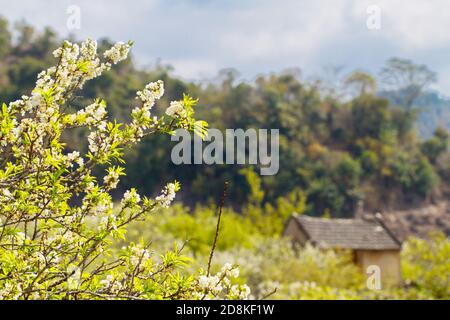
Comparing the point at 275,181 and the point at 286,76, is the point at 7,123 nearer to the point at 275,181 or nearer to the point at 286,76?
the point at 275,181

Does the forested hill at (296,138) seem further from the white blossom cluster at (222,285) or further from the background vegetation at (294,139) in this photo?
the white blossom cluster at (222,285)

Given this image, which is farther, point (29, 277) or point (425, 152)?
point (425, 152)

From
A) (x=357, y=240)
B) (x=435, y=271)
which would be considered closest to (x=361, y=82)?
(x=357, y=240)

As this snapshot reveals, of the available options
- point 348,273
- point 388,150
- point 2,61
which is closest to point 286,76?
point 388,150

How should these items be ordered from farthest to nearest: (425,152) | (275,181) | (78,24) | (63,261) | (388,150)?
(425,152), (388,150), (275,181), (78,24), (63,261)

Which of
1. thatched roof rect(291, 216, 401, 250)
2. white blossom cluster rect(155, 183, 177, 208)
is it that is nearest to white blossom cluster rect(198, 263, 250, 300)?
white blossom cluster rect(155, 183, 177, 208)

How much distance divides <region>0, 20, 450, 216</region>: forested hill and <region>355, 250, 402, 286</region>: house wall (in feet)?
61.3

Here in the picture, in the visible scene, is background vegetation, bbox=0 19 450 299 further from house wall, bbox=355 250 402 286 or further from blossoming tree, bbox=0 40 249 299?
blossoming tree, bbox=0 40 249 299

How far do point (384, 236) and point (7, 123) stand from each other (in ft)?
71.5

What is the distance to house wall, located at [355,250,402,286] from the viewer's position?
22.8 metres

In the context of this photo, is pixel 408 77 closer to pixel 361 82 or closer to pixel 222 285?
pixel 361 82
